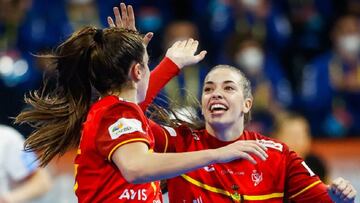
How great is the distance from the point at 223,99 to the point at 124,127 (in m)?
1.00

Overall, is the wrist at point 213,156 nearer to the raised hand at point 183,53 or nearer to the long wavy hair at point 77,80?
the long wavy hair at point 77,80

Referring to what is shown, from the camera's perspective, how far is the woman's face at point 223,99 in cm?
444

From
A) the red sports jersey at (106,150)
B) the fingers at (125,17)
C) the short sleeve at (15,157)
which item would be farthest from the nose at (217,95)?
the short sleeve at (15,157)

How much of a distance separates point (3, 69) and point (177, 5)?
2.20 metres

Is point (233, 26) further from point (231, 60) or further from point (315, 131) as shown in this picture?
point (315, 131)

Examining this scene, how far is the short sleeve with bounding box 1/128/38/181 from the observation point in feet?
18.0

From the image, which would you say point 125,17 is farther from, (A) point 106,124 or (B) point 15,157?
(B) point 15,157

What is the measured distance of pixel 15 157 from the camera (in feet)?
18.1

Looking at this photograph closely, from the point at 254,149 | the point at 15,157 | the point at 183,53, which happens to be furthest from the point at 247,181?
the point at 15,157

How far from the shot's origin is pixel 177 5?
944cm

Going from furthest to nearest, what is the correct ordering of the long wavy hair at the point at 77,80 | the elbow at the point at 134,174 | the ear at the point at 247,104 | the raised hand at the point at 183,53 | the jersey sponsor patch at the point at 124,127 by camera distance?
the ear at the point at 247,104, the raised hand at the point at 183,53, the long wavy hair at the point at 77,80, the jersey sponsor patch at the point at 124,127, the elbow at the point at 134,174

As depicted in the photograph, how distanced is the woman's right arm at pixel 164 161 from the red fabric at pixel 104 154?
11cm

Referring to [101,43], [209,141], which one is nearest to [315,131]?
[209,141]

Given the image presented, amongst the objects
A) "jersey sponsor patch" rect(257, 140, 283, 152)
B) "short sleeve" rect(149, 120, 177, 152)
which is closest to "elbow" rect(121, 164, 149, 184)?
"short sleeve" rect(149, 120, 177, 152)
